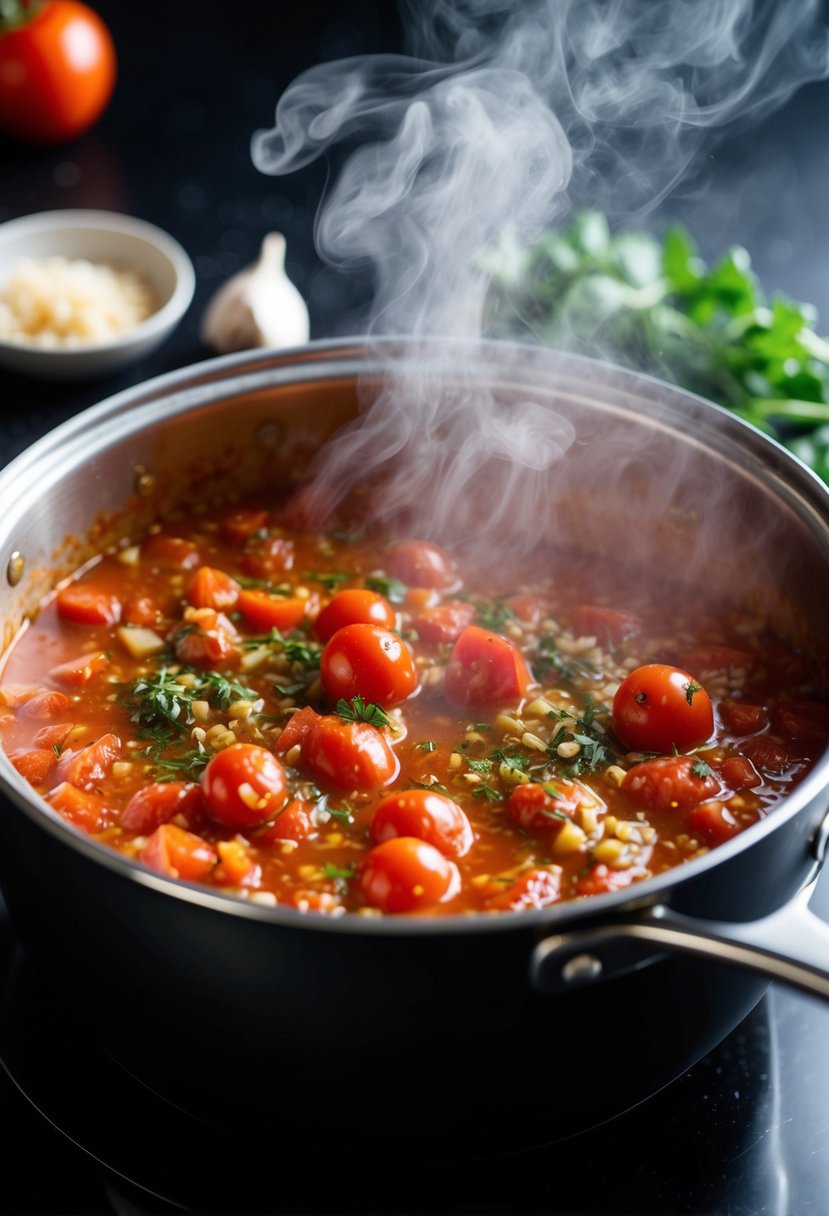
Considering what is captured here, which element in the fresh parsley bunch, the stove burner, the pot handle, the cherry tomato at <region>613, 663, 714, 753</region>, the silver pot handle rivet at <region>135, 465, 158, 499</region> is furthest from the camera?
the fresh parsley bunch

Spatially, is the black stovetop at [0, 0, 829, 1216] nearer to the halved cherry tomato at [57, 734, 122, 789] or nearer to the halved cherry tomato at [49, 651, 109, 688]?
the halved cherry tomato at [57, 734, 122, 789]

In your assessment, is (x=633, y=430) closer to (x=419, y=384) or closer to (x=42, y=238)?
(x=419, y=384)

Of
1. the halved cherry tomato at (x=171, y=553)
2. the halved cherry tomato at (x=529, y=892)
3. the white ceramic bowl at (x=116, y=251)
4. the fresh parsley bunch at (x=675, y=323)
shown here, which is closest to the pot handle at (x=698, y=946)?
the halved cherry tomato at (x=529, y=892)

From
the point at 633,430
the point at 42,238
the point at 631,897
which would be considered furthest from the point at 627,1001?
the point at 42,238

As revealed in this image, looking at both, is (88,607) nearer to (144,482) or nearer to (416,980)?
(144,482)

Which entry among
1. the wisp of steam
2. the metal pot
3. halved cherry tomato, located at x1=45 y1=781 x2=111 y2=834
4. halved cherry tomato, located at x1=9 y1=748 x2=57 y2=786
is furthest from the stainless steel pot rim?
halved cherry tomato, located at x1=9 y1=748 x2=57 y2=786

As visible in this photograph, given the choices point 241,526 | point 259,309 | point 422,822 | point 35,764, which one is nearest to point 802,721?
point 422,822

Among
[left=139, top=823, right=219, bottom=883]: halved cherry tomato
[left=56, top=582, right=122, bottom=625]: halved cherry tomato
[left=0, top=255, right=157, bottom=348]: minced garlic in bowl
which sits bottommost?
[left=56, top=582, right=122, bottom=625]: halved cherry tomato
